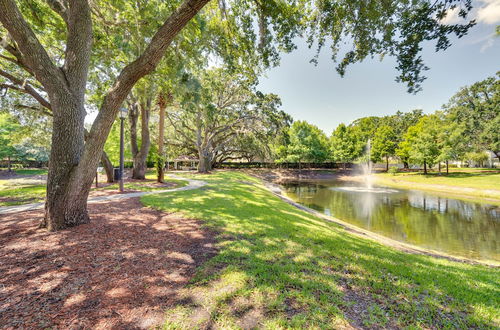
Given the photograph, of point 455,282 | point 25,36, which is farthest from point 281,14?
point 455,282

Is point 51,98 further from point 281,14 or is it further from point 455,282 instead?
point 455,282

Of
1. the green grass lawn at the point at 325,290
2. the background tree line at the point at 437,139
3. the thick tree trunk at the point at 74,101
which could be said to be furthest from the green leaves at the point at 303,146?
the thick tree trunk at the point at 74,101

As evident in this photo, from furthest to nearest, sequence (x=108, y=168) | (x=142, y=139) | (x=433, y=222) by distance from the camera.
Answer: (x=142, y=139), (x=108, y=168), (x=433, y=222)

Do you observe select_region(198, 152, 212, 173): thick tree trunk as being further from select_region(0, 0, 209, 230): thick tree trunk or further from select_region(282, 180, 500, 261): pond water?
select_region(0, 0, 209, 230): thick tree trunk

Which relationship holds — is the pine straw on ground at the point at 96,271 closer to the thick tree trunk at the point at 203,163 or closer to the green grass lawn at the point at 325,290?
the green grass lawn at the point at 325,290

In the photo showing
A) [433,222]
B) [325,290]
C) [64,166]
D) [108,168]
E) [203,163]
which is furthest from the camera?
[203,163]

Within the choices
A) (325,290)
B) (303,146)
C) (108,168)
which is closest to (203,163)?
(108,168)

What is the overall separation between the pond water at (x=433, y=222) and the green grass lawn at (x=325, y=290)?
486 centimetres

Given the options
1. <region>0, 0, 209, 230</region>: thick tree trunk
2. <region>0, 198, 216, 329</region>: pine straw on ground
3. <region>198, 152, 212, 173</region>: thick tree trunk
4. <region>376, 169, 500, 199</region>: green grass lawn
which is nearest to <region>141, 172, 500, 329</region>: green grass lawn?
<region>0, 198, 216, 329</region>: pine straw on ground

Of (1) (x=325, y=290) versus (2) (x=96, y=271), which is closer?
(1) (x=325, y=290)

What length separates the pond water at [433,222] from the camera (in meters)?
8.05

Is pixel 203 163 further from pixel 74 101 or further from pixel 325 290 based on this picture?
pixel 325 290

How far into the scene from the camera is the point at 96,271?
312 cm

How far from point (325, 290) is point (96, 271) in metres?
3.58
